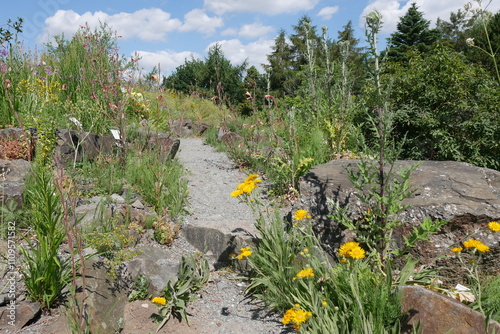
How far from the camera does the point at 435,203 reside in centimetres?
335

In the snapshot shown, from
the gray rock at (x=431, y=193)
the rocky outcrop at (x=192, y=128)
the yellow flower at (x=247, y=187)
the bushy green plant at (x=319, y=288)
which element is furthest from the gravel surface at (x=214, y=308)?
the rocky outcrop at (x=192, y=128)

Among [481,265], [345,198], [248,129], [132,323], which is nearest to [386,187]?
[345,198]

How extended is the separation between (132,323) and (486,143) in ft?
17.5

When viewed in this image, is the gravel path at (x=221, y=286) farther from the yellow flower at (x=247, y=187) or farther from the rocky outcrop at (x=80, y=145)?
the rocky outcrop at (x=80, y=145)

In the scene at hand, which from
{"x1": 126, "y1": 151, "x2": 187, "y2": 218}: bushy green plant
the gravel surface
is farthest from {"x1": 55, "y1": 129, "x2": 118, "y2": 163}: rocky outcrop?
the gravel surface

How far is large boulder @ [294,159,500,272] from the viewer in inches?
128

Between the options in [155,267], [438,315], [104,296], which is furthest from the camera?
[155,267]

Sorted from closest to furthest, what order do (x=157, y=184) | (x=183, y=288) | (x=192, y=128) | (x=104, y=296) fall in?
(x=104, y=296), (x=183, y=288), (x=157, y=184), (x=192, y=128)

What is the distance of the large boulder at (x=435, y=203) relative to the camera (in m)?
3.26

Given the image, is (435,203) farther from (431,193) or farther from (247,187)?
(247,187)

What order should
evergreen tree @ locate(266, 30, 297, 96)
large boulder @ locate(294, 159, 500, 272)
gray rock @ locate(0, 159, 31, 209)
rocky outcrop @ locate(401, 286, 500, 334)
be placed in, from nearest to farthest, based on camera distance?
rocky outcrop @ locate(401, 286, 500, 334)
large boulder @ locate(294, 159, 500, 272)
gray rock @ locate(0, 159, 31, 209)
evergreen tree @ locate(266, 30, 297, 96)

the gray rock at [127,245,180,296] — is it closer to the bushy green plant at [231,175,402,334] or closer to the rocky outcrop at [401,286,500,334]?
the bushy green plant at [231,175,402,334]

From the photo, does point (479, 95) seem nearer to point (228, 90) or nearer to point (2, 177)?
point (2, 177)

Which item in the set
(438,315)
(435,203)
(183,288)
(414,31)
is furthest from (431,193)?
(414,31)
